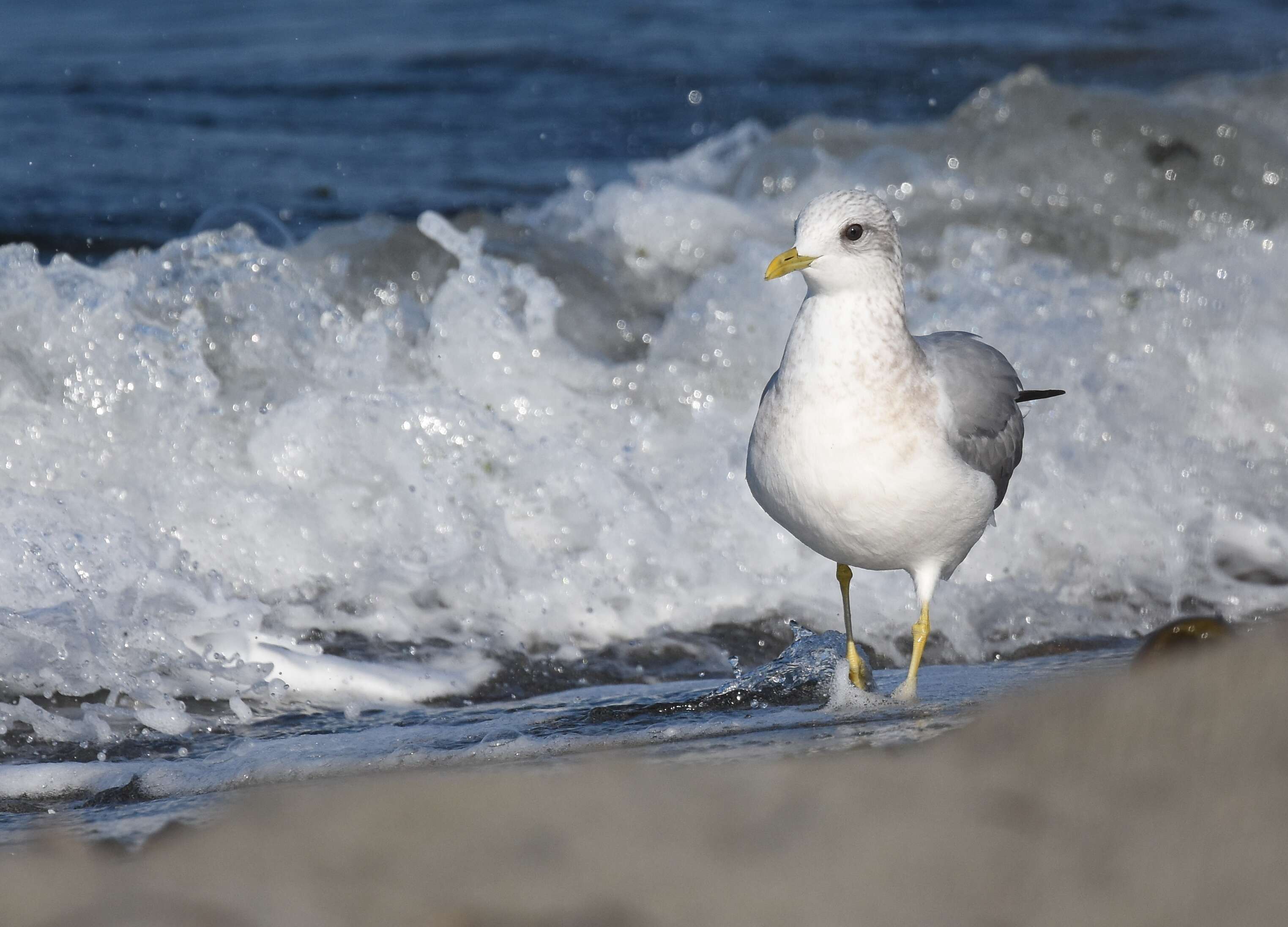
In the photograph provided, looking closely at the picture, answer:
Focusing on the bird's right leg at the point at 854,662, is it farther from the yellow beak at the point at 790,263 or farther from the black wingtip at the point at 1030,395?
the yellow beak at the point at 790,263

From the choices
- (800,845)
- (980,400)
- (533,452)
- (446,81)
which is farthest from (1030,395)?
(446,81)

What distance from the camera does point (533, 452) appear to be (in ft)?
18.6

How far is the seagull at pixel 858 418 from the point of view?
3652mm

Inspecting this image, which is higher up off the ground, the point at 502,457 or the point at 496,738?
the point at 502,457

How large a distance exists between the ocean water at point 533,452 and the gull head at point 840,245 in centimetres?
109

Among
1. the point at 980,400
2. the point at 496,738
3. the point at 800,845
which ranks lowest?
the point at 496,738

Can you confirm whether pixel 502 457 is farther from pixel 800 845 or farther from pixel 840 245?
pixel 800 845

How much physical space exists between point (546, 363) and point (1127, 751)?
4.23 meters

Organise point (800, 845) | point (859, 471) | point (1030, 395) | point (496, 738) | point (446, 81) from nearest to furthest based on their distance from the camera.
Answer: point (800, 845), point (859, 471), point (496, 738), point (1030, 395), point (446, 81)

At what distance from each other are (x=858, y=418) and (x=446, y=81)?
7.78 meters

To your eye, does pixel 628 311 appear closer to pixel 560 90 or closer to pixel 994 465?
pixel 994 465

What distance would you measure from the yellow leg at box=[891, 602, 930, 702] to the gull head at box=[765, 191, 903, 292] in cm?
94

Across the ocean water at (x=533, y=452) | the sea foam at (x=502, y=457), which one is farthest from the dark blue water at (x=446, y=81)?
the sea foam at (x=502, y=457)

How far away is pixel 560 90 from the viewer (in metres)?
10.7
